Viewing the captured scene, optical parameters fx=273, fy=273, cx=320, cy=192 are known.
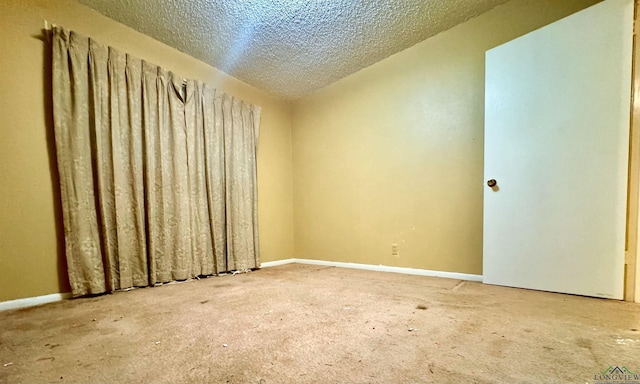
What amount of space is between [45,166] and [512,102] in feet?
10.5

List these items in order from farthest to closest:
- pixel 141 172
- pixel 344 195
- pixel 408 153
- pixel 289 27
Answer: pixel 344 195 → pixel 408 153 → pixel 289 27 → pixel 141 172

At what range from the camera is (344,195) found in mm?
2963

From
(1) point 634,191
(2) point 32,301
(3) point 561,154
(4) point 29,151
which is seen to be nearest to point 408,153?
(3) point 561,154

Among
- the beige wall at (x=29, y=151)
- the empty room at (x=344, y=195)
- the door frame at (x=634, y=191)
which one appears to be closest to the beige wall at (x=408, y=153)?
the empty room at (x=344, y=195)

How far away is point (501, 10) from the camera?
217 centimetres

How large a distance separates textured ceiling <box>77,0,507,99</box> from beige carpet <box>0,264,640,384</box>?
79.0 inches

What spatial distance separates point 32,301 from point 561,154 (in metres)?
3.47

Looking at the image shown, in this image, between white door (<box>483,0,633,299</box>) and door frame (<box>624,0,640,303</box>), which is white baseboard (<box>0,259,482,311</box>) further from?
door frame (<box>624,0,640,303</box>)

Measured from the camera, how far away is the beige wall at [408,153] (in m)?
2.22

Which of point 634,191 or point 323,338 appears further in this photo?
point 634,191

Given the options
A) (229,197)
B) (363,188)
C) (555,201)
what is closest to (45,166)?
(229,197)

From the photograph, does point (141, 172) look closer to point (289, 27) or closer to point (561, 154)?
point (289, 27)

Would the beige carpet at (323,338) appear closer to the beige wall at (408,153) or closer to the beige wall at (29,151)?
the beige wall at (29,151)

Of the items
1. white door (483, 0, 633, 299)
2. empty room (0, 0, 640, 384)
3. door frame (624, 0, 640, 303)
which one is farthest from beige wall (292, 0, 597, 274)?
door frame (624, 0, 640, 303)
